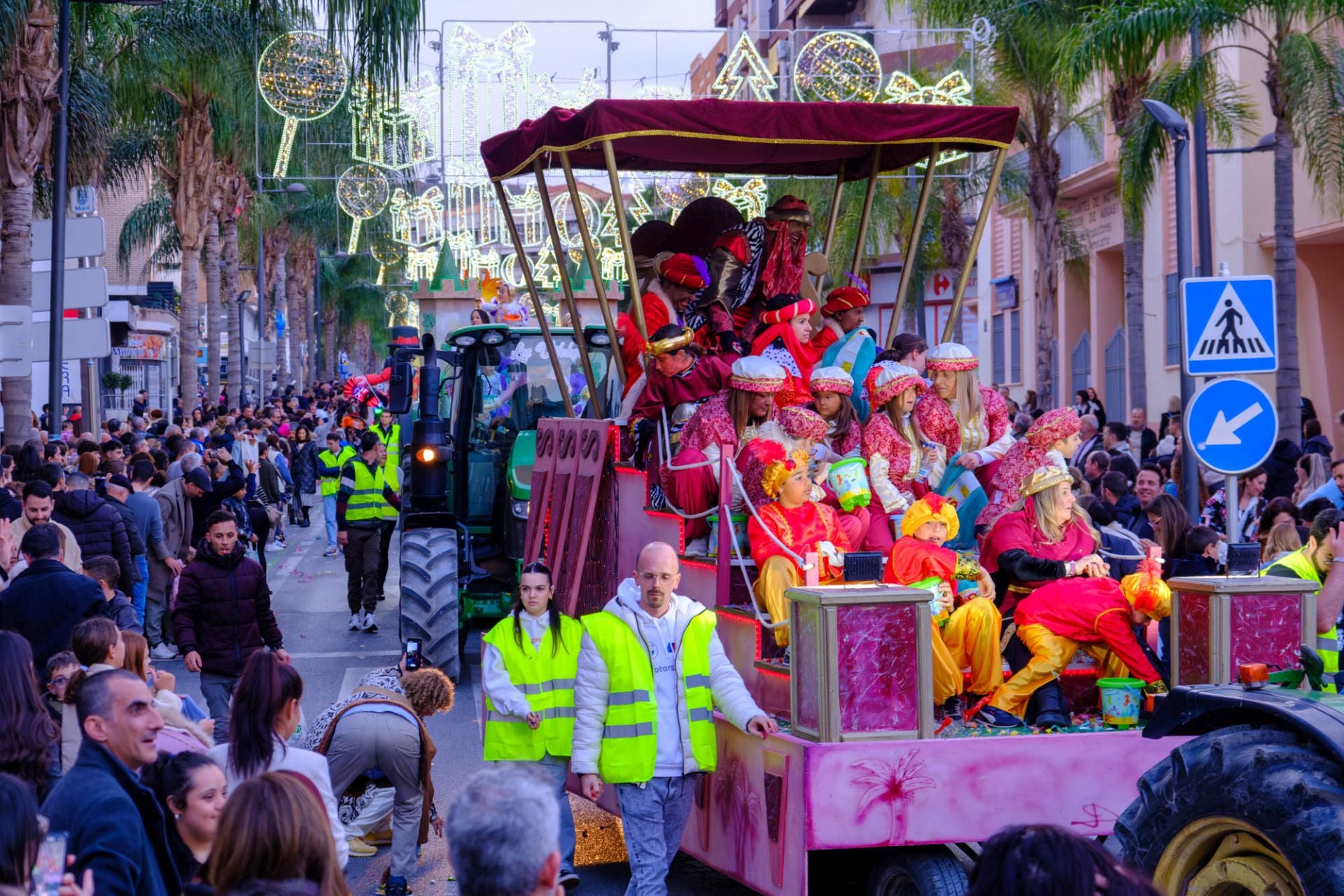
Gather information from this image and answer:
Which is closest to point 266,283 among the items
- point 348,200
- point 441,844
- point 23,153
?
point 348,200

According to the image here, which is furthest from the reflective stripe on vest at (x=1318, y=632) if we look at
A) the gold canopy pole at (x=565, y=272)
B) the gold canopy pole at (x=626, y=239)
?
the gold canopy pole at (x=565, y=272)

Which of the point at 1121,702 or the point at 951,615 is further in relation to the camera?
the point at 951,615

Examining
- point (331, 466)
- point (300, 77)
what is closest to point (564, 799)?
point (300, 77)

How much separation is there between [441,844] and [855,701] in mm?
3372

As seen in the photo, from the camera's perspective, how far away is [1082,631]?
7168 mm

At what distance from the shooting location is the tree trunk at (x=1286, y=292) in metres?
18.3

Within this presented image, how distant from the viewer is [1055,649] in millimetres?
7133

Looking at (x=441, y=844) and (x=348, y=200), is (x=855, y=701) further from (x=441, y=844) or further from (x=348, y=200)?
(x=348, y=200)

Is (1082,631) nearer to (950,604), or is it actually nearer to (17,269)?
(950,604)

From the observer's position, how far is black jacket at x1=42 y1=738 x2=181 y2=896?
4035 mm

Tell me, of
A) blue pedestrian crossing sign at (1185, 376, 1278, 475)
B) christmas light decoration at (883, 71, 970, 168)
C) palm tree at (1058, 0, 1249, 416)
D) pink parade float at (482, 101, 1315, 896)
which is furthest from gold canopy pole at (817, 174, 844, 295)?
palm tree at (1058, 0, 1249, 416)

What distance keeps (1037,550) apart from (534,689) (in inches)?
94.1

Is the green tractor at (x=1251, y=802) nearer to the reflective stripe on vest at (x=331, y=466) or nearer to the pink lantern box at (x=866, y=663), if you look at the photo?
the pink lantern box at (x=866, y=663)

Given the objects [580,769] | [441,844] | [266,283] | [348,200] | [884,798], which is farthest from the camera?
[266,283]
